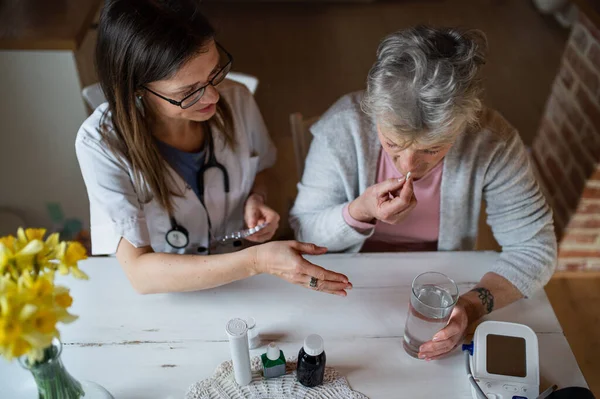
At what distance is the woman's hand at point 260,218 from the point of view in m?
1.42

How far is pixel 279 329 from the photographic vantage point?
1.20 metres

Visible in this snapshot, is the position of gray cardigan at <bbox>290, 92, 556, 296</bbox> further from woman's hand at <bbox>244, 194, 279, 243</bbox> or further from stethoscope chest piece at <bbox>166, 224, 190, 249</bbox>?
stethoscope chest piece at <bbox>166, 224, 190, 249</bbox>

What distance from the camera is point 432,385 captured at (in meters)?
1.10

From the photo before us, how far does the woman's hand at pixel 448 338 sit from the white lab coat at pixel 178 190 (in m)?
0.69

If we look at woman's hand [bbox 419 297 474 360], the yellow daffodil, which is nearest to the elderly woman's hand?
woman's hand [bbox 419 297 474 360]

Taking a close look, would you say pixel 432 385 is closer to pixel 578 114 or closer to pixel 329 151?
pixel 329 151

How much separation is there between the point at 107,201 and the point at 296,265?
496mm

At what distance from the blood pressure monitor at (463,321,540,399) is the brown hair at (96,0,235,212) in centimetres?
89

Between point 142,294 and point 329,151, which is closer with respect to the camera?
point 142,294

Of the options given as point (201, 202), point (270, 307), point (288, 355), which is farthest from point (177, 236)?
point (288, 355)

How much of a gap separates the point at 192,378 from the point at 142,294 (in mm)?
271

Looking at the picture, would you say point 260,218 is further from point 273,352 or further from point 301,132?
point 273,352

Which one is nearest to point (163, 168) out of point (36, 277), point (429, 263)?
point (36, 277)

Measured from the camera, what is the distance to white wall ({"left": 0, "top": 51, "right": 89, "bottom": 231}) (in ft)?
6.42
